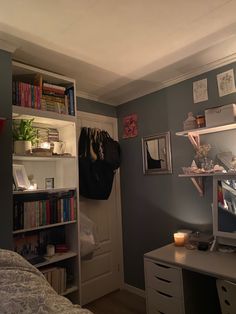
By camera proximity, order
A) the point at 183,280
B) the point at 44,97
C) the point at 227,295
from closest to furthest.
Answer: the point at 227,295 → the point at 183,280 → the point at 44,97

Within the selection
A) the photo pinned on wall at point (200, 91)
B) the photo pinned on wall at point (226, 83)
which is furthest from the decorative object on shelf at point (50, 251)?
the photo pinned on wall at point (226, 83)

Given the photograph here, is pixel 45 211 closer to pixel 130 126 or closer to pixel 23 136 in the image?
pixel 23 136

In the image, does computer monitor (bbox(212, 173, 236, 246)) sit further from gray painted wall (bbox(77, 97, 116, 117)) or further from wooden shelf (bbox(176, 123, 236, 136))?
gray painted wall (bbox(77, 97, 116, 117))

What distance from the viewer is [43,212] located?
200 centimetres

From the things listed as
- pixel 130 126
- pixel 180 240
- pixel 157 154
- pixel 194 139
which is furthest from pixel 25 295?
pixel 130 126

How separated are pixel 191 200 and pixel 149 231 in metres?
0.66

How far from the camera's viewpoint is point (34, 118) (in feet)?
6.68

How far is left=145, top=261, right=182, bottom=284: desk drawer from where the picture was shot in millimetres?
1658

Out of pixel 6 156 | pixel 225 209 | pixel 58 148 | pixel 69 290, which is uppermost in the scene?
pixel 58 148

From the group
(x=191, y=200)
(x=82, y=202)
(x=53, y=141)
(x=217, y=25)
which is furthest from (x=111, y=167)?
(x=217, y=25)

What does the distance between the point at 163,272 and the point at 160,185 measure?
3.28 feet

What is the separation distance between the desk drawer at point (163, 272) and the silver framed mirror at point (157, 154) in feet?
3.25

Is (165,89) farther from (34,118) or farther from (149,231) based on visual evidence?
(149,231)

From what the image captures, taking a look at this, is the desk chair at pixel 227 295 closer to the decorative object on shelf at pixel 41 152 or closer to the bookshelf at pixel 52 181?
the bookshelf at pixel 52 181
